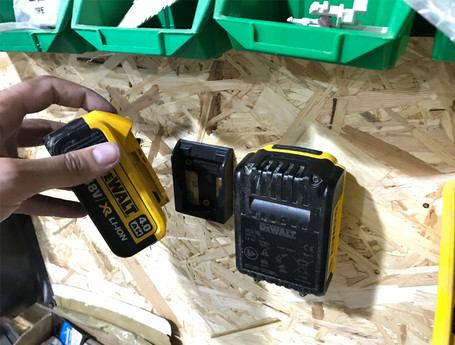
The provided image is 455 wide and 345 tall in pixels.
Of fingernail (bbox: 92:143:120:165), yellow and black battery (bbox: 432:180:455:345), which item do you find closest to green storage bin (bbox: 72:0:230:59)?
fingernail (bbox: 92:143:120:165)

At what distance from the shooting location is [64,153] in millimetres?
577

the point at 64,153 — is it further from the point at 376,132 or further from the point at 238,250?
the point at 376,132

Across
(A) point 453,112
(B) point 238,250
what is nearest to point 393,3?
(A) point 453,112

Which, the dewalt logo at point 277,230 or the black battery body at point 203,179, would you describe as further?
the black battery body at point 203,179

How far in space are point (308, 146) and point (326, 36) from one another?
0.24 m

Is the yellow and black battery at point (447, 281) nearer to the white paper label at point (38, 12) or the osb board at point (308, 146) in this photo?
the osb board at point (308, 146)

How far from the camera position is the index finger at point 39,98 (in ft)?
2.22

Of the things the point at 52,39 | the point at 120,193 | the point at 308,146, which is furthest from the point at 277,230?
the point at 52,39

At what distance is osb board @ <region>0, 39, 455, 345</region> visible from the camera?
1.81ft

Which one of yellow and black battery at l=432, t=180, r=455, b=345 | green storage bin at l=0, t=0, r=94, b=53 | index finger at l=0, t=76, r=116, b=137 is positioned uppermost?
green storage bin at l=0, t=0, r=94, b=53

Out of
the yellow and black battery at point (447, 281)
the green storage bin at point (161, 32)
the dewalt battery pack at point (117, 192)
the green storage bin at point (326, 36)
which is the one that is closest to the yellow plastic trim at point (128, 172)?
the dewalt battery pack at point (117, 192)

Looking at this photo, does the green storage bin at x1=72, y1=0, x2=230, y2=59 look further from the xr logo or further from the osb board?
the xr logo

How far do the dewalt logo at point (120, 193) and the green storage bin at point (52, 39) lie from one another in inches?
8.5

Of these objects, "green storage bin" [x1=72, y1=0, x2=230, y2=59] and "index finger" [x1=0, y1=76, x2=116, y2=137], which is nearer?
"green storage bin" [x1=72, y1=0, x2=230, y2=59]
